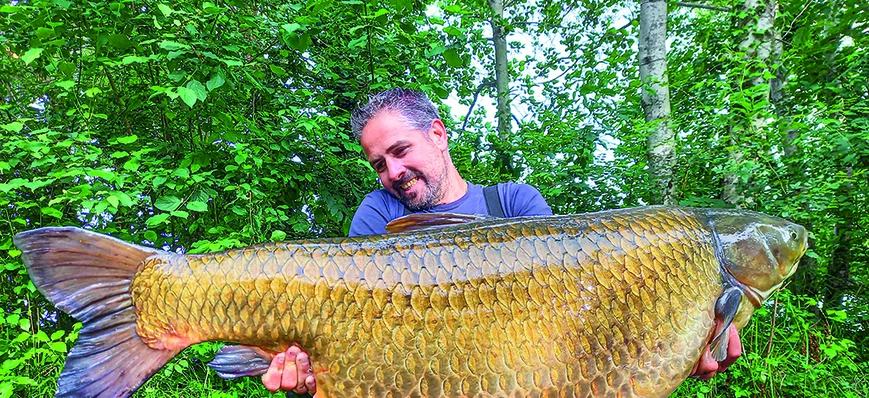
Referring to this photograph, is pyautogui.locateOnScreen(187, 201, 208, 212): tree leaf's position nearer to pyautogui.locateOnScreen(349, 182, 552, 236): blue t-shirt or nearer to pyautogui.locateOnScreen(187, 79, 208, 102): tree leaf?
pyautogui.locateOnScreen(187, 79, 208, 102): tree leaf

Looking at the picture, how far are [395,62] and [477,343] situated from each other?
7.50ft

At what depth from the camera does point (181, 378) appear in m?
2.58

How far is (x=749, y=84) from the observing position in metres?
2.93

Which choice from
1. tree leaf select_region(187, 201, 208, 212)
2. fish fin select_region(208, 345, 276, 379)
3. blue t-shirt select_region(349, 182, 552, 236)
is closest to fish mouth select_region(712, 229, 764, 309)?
blue t-shirt select_region(349, 182, 552, 236)

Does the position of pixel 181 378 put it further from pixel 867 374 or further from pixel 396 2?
pixel 867 374

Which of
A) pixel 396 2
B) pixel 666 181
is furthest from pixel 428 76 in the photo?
pixel 666 181

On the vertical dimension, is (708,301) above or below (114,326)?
below

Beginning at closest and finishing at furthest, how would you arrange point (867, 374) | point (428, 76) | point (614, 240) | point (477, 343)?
point (477, 343) < point (614, 240) < point (867, 374) < point (428, 76)

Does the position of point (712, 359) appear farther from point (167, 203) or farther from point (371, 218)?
point (167, 203)

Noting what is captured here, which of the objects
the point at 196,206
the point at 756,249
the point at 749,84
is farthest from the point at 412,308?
the point at 749,84

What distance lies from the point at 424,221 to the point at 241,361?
0.63 metres

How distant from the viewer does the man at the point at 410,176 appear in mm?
1656

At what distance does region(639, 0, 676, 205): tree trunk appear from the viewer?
2.93 meters

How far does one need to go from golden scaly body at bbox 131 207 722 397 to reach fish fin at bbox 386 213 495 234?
9 cm
